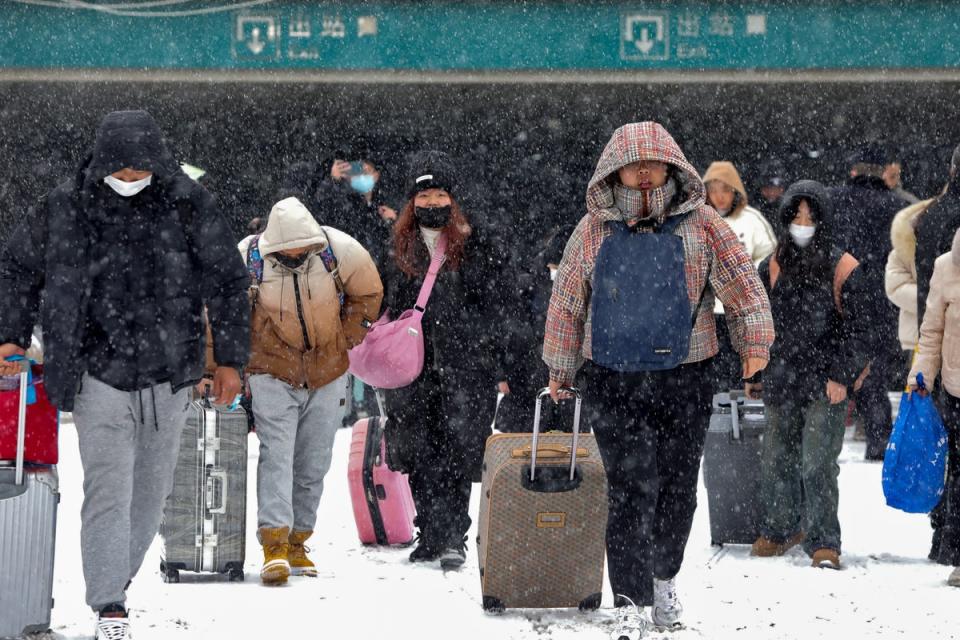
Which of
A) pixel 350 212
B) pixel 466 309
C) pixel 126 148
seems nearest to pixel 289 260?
pixel 466 309

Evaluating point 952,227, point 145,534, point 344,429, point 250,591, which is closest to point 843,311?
point 952,227

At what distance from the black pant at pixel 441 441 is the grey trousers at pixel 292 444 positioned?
0.34 m

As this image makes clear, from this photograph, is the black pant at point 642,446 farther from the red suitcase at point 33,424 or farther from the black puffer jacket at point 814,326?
the red suitcase at point 33,424

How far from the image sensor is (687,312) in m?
5.01

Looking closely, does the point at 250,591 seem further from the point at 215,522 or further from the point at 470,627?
the point at 470,627

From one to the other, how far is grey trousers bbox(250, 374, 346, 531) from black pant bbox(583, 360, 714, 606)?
1698 millimetres

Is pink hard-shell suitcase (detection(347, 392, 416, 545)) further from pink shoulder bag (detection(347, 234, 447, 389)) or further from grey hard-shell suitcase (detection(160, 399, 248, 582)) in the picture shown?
grey hard-shell suitcase (detection(160, 399, 248, 582))

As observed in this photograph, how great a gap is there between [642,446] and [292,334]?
1865 mm

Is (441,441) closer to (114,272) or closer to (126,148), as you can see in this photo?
(114,272)

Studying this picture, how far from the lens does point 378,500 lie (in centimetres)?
720

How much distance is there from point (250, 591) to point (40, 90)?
27.9 ft

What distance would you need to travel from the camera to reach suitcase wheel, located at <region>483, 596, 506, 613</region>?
553 centimetres

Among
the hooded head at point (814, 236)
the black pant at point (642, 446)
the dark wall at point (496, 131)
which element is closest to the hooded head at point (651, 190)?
the black pant at point (642, 446)

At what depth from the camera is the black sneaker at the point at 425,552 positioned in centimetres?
676
